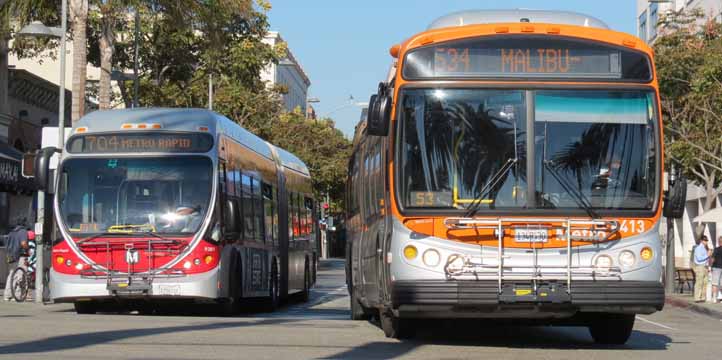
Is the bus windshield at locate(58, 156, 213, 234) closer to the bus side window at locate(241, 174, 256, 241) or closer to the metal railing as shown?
the metal railing

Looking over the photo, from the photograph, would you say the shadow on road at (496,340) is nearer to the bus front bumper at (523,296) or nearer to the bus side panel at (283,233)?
the bus front bumper at (523,296)

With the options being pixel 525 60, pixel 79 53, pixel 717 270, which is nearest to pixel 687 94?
pixel 717 270

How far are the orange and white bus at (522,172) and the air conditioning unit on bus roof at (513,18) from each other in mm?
596

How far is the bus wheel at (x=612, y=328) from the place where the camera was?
15.2 metres

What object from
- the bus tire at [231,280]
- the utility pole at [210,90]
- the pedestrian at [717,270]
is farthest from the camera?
the utility pole at [210,90]

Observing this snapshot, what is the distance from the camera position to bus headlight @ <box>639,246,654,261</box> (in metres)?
13.7

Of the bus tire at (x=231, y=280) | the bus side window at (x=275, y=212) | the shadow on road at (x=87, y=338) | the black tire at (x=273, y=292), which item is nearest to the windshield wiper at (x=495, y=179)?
the shadow on road at (x=87, y=338)

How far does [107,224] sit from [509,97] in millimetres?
8593

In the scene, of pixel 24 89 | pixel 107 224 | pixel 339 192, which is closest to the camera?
pixel 107 224

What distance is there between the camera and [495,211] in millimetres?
13586

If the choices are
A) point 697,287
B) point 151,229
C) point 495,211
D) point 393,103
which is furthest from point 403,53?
point 697,287

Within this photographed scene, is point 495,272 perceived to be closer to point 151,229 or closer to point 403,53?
point 403,53

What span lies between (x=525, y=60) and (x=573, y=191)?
4.84 ft

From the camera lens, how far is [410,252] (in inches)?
537
